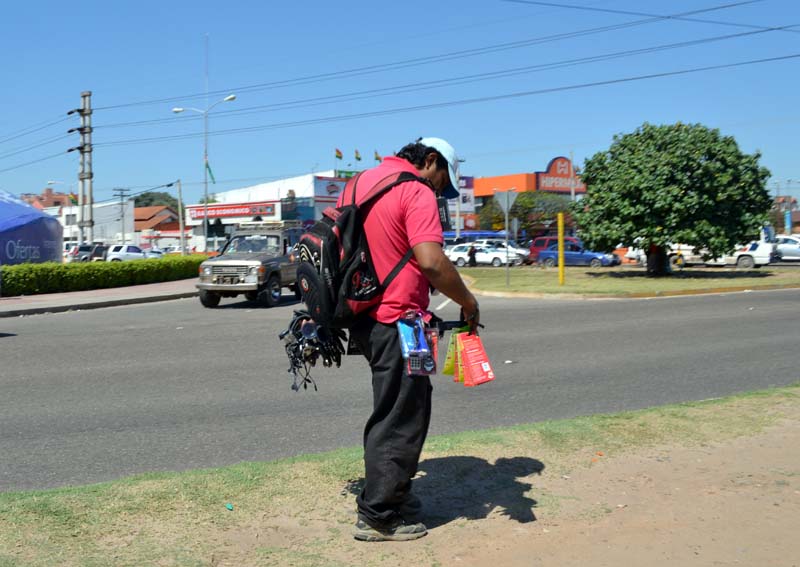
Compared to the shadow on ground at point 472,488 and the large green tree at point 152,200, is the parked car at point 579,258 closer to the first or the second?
the shadow on ground at point 472,488

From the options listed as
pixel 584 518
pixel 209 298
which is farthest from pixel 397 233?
pixel 209 298

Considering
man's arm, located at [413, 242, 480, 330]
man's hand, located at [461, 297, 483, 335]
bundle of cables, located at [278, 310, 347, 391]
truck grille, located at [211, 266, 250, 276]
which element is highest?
man's arm, located at [413, 242, 480, 330]

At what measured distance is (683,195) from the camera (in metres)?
27.8

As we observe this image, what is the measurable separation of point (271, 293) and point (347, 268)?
1685 centimetres

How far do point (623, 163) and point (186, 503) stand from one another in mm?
27419

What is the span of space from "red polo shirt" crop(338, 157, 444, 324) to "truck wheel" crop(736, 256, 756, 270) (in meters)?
37.8

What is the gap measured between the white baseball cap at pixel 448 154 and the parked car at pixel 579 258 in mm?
39644

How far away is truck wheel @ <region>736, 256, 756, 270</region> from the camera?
1507 inches

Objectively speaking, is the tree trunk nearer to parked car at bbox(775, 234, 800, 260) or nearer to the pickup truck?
the pickup truck

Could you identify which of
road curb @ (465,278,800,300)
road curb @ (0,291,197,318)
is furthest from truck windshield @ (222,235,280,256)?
road curb @ (465,278,800,300)

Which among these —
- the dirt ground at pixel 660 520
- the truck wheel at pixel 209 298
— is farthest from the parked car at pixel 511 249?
the dirt ground at pixel 660 520

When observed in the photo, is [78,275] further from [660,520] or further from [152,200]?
[152,200]

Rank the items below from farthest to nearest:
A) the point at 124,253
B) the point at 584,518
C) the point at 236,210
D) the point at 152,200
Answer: the point at 152,200, the point at 236,210, the point at 124,253, the point at 584,518

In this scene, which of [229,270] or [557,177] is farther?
[557,177]
